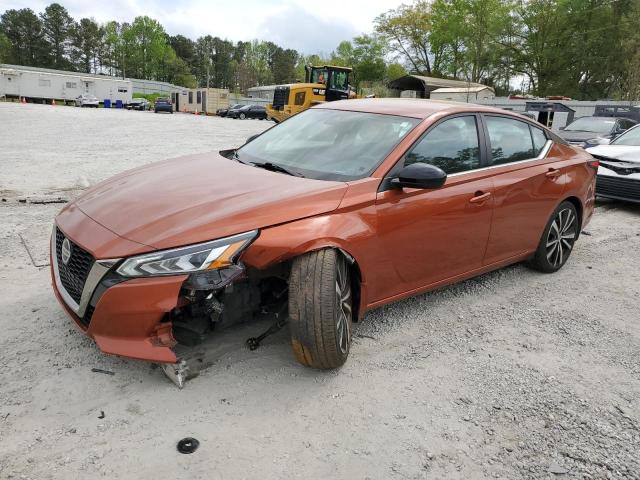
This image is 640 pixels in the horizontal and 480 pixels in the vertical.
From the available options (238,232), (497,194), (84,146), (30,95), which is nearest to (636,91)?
(84,146)

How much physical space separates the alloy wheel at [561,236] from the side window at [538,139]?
0.62 metres

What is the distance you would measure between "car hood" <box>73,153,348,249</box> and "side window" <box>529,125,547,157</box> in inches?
92.1

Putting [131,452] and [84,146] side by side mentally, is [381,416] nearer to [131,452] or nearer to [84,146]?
[131,452]

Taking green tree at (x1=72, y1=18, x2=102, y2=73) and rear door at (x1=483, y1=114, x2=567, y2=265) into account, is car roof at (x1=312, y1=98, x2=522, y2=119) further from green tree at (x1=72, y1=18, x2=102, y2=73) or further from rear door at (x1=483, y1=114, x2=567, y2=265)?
green tree at (x1=72, y1=18, x2=102, y2=73)

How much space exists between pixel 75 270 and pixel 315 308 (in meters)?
1.34

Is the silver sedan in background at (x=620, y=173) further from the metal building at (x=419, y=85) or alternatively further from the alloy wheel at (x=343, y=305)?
the metal building at (x=419, y=85)

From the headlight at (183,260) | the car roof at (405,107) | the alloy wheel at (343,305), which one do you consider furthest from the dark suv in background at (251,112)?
the headlight at (183,260)

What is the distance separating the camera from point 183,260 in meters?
2.55

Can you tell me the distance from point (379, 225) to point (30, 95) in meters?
60.4

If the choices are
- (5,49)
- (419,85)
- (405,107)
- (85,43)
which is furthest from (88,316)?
(85,43)

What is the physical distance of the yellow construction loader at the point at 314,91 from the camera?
25.8 m

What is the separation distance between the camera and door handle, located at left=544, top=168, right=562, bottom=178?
444 centimetres

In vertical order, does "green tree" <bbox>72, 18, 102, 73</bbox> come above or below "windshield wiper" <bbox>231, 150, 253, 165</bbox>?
above

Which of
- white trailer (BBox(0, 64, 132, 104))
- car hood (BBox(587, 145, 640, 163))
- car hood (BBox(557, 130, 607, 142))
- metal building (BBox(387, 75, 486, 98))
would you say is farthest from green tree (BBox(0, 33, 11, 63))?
car hood (BBox(587, 145, 640, 163))
